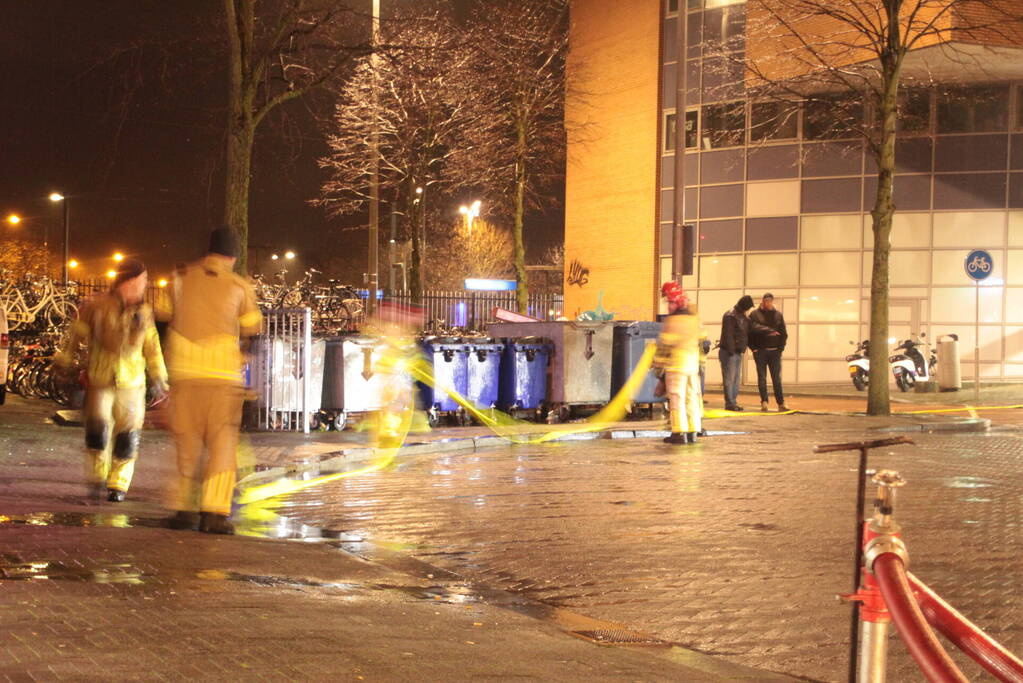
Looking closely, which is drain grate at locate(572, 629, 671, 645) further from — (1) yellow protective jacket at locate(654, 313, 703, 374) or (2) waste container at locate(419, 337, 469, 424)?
(2) waste container at locate(419, 337, 469, 424)

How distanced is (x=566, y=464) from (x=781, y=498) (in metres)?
3.12

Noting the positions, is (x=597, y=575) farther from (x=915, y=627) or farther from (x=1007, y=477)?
(x=1007, y=477)

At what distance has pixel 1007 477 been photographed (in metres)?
12.4

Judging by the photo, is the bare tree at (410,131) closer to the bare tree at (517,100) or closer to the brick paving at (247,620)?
the bare tree at (517,100)

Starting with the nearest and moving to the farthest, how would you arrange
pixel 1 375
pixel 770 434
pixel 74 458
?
pixel 74 458 → pixel 770 434 → pixel 1 375

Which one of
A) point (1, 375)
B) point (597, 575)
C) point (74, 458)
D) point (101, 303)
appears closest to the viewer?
point (597, 575)

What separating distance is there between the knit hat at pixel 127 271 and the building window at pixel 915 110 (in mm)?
25476

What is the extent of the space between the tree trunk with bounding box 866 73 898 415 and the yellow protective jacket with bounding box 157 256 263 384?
46.4 feet

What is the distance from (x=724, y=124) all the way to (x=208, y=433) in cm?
2808

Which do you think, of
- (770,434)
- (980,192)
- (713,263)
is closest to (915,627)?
(770,434)

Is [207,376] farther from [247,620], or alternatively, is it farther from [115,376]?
[247,620]

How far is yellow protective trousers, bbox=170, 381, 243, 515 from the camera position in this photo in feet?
26.0

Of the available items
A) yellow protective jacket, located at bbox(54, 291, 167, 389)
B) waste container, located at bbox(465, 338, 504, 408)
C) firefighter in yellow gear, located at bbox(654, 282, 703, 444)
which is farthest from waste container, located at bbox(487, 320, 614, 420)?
yellow protective jacket, located at bbox(54, 291, 167, 389)

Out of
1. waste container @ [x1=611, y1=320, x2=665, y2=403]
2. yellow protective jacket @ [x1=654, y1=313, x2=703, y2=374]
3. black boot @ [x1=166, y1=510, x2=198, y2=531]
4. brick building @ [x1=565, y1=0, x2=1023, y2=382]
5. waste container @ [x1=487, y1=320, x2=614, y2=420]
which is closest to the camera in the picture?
black boot @ [x1=166, y1=510, x2=198, y2=531]
